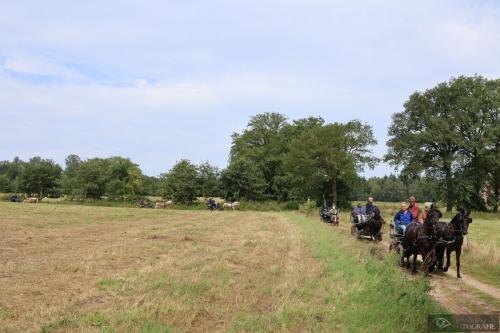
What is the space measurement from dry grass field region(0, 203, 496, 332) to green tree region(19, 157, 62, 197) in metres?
→ 71.4

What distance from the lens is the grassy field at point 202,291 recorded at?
6.68 metres

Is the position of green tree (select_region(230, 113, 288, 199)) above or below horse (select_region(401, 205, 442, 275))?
above

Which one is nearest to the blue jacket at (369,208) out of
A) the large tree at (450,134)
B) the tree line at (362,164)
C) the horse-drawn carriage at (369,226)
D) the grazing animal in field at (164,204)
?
the horse-drawn carriage at (369,226)

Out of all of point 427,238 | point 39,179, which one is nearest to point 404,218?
point 427,238

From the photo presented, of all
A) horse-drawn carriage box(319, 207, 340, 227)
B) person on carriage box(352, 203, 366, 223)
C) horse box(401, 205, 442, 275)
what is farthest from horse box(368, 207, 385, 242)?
horse-drawn carriage box(319, 207, 340, 227)

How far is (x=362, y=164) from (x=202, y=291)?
49.8 meters

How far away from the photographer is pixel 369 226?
19.0 meters

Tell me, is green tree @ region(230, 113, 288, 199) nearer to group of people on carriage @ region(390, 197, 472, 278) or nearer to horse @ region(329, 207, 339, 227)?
horse @ region(329, 207, 339, 227)

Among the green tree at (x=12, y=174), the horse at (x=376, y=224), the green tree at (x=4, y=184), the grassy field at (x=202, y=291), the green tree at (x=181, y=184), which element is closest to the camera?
the grassy field at (x=202, y=291)

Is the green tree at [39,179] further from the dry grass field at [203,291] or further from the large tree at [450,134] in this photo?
the dry grass field at [203,291]

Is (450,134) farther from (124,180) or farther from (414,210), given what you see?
(124,180)

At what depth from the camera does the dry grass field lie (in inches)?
263

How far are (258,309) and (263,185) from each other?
56861 millimetres

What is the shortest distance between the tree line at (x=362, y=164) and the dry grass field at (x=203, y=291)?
27.6 meters
